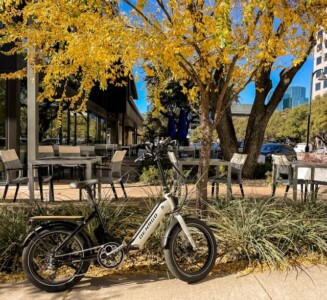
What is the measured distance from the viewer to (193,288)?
3771 mm

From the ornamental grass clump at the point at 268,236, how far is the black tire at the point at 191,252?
539 millimetres

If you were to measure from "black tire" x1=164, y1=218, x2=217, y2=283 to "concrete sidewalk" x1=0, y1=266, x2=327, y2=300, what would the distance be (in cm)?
12

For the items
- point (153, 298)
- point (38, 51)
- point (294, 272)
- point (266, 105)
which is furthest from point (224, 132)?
point (153, 298)

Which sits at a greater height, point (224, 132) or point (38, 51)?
point (38, 51)

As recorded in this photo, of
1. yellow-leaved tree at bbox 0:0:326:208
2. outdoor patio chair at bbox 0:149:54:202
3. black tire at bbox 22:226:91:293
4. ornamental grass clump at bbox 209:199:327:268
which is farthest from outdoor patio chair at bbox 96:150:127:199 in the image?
black tire at bbox 22:226:91:293

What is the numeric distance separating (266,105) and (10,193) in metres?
8.07

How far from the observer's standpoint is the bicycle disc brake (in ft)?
12.3

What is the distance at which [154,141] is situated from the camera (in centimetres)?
416

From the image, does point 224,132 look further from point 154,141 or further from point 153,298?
point 153,298

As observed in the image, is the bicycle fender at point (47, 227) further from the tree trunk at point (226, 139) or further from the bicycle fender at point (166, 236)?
the tree trunk at point (226, 139)

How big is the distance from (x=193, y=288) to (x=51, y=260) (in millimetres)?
1375

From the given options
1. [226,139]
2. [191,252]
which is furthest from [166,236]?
[226,139]

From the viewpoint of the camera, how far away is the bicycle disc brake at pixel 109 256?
12.3ft

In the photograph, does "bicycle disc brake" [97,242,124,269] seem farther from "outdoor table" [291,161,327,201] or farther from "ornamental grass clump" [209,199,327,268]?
"outdoor table" [291,161,327,201]
